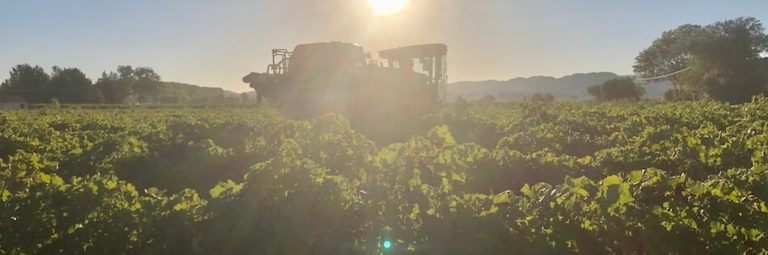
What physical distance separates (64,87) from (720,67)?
267 ft

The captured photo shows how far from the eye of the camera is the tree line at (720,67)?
43031 mm

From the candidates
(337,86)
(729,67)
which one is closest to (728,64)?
(729,67)

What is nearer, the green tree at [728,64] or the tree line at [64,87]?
the green tree at [728,64]

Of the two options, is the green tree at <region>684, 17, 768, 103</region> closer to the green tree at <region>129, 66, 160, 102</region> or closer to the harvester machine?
the harvester machine

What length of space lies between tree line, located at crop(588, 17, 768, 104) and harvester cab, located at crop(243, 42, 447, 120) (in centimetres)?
2570

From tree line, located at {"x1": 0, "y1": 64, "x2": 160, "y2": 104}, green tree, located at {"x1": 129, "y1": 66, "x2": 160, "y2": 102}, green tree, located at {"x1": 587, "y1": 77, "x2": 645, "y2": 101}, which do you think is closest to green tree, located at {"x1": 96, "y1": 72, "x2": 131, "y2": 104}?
tree line, located at {"x1": 0, "y1": 64, "x2": 160, "y2": 104}

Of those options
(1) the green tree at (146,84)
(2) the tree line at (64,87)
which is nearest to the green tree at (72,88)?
(2) the tree line at (64,87)

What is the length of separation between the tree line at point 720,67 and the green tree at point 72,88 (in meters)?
73.3

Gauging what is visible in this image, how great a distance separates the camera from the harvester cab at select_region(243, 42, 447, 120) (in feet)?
58.0

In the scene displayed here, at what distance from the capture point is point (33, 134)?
11211mm

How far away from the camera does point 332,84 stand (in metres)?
17.9

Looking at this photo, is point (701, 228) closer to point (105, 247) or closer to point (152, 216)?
point (152, 216)

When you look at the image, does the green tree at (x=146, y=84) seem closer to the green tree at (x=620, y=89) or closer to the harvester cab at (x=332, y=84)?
the green tree at (x=620, y=89)

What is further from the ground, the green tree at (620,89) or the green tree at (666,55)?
the green tree at (666,55)
